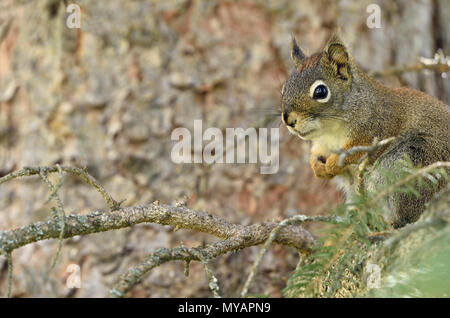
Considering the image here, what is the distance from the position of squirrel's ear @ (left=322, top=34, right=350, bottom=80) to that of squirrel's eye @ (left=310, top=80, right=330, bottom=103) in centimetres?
8

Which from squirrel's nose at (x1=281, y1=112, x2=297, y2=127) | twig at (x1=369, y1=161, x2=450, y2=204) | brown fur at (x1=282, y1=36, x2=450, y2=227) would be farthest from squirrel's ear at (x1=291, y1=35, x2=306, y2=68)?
twig at (x1=369, y1=161, x2=450, y2=204)

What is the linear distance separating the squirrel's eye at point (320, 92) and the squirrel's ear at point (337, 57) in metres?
0.08

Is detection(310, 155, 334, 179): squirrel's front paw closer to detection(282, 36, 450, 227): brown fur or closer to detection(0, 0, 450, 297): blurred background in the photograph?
detection(282, 36, 450, 227): brown fur

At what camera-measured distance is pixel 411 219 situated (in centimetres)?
126

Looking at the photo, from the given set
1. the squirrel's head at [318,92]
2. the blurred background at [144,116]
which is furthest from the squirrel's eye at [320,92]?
the blurred background at [144,116]

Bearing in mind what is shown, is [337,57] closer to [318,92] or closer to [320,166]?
[318,92]

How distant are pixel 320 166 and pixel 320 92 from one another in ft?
0.75

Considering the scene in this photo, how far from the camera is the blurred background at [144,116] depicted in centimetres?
179

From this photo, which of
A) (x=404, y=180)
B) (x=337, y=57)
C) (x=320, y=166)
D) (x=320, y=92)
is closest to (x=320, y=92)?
(x=320, y=92)

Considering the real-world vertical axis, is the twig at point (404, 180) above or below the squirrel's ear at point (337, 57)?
below

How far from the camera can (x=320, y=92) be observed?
1391 millimetres

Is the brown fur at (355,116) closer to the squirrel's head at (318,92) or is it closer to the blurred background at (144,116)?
the squirrel's head at (318,92)

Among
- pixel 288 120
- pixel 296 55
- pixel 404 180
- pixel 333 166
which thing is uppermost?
pixel 296 55

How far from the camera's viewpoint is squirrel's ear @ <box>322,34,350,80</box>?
1421 millimetres
